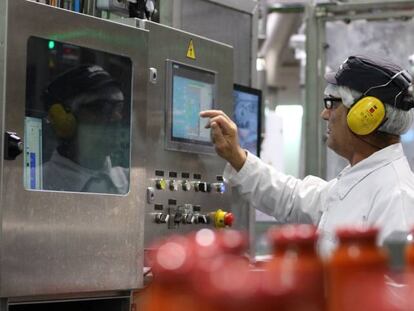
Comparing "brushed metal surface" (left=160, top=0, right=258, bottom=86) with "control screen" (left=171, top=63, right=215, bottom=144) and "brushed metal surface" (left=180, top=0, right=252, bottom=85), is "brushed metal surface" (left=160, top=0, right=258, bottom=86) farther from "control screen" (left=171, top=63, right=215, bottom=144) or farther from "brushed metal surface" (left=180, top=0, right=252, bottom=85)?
"control screen" (left=171, top=63, right=215, bottom=144)

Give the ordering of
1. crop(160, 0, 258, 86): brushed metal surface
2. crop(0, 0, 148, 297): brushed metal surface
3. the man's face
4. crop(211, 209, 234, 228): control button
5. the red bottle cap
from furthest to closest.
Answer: crop(160, 0, 258, 86): brushed metal surface < crop(211, 209, 234, 228): control button < the man's face < crop(0, 0, 148, 297): brushed metal surface < the red bottle cap

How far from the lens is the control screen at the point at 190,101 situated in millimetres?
2785

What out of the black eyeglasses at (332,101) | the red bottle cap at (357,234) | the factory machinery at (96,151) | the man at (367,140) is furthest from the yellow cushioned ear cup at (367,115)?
the red bottle cap at (357,234)

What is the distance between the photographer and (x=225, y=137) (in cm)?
290

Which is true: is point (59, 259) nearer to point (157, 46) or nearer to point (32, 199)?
point (32, 199)

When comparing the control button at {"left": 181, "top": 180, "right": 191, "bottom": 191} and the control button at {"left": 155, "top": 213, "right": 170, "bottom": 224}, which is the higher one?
the control button at {"left": 181, "top": 180, "right": 191, "bottom": 191}

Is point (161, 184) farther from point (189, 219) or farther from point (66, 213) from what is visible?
point (66, 213)

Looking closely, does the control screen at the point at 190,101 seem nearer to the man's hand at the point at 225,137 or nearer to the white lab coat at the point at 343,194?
the man's hand at the point at 225,137

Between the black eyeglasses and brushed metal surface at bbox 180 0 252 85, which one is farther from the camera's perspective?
brushed metal surface at bbox 180 0 252 85

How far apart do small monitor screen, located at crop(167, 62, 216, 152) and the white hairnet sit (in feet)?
1.52

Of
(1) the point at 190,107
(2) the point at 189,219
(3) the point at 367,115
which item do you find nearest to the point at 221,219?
(2) the point at 189,219

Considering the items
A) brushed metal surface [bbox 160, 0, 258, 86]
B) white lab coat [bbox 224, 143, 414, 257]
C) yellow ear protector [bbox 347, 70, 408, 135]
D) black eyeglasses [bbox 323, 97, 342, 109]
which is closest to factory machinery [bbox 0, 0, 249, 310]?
white lab coat [bbox 224, 143, 414, 257]

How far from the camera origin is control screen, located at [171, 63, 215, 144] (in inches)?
110

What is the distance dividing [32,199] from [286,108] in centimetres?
871
